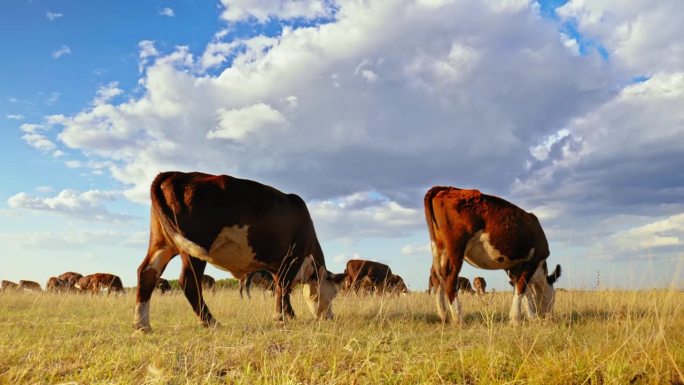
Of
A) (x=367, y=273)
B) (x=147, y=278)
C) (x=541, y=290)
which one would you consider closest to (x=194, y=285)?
(x=147, y=278)

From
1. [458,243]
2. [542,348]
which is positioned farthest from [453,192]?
[542,348]

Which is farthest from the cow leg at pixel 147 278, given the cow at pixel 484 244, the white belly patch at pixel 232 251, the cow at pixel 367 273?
the cow at pixel 367 273

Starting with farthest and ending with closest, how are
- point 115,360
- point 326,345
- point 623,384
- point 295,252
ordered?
point 295,252 < point 326,345 < point 115,360 < point 623,384

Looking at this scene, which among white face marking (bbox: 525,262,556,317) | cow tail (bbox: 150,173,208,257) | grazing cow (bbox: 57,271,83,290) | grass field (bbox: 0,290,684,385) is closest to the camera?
grass field (bbox: 0,290,684,385)

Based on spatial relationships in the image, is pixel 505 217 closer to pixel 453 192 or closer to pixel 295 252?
pixel 453 192

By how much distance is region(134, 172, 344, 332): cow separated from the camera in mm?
7988

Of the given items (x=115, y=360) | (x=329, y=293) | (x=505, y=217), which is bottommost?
(x=115, y=360)

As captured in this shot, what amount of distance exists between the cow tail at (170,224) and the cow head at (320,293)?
114 inches

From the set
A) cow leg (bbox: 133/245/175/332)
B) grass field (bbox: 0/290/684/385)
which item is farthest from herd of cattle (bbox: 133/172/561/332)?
grass field (bbox: 0/290/684/385)

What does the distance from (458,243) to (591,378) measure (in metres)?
5.07

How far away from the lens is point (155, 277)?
27.4 feet

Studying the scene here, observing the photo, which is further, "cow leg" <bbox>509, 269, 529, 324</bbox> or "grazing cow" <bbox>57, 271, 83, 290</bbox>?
"grazing cow" <bbox>57, 271, 83, 290</bbox>

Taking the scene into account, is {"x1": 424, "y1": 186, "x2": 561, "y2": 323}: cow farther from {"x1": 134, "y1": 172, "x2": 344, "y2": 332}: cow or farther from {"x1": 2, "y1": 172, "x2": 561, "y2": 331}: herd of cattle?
{"x1": 134, "y1": 172, "x2": 344, "y2": 332}: cow

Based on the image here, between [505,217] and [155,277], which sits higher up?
[505,217]
